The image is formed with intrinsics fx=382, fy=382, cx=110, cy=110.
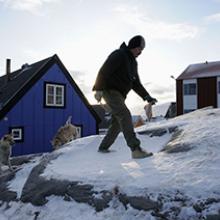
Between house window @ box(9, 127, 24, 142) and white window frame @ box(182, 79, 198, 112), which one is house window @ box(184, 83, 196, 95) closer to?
white window frame @ box(182, 79, 198, 112)

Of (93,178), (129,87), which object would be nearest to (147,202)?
(93,178)

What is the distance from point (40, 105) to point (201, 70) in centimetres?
2523

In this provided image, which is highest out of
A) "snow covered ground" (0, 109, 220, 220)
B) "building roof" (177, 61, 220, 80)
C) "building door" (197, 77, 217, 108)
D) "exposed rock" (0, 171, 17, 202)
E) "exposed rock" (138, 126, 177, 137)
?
"building roof" (177, 61, 220, 80)

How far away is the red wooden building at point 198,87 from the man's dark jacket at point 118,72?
3481 centimetres

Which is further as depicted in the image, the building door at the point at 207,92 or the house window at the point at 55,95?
the building door at the point at 207,92

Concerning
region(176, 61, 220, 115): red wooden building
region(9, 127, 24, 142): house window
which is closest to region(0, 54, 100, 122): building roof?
region(9, 127, 24, 142): house window

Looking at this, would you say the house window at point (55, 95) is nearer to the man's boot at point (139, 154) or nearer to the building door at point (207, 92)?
the man's boot at point (139, 154)

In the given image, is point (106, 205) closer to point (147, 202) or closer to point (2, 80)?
point (147, 202)

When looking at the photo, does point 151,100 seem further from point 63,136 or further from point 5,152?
point 63,136

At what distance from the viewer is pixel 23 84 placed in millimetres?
21141

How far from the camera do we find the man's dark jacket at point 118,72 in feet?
19.0

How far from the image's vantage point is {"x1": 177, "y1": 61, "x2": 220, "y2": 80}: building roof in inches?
1587

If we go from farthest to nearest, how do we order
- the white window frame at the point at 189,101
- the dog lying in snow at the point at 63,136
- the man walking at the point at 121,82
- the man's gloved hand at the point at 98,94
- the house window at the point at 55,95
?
the white window frame at the point at 189,101 → the house window at the point at 55,95 → the dog lying in snow at the point at 63,136 → the man's gloved hand at the point at 98,94 → the man walking at the point at 121,82

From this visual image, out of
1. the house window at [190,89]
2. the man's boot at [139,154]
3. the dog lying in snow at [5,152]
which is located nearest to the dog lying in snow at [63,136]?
the dog lying in snow at [5,152]
